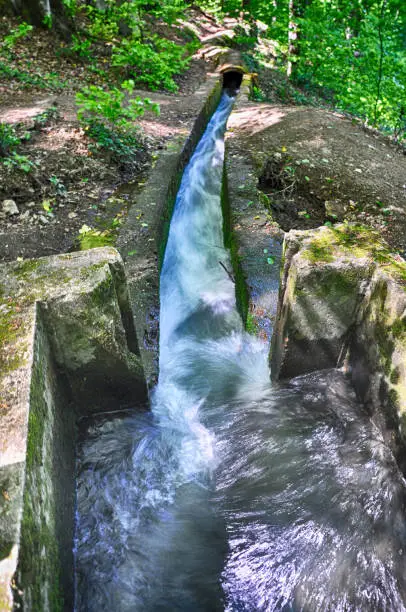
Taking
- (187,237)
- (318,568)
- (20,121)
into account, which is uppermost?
(20,121)

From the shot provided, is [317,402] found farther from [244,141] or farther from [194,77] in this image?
[194,77]

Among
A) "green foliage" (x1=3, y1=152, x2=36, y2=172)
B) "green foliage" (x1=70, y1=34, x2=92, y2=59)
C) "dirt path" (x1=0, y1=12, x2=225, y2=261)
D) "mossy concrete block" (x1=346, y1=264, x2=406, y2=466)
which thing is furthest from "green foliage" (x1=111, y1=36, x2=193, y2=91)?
"mossy concrete block" (x1=346, y1=264, x2=406, y2=466)

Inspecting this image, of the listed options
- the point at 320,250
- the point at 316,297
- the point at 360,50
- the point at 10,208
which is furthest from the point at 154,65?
the point at 316,297

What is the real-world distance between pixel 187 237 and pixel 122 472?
13.4 ft

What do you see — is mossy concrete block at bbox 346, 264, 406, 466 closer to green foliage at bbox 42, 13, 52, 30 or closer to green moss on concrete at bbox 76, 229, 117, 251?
green moss on concrete at bbox 76, 229, 117, 251

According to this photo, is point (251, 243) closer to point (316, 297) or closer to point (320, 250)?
point (320, 250)

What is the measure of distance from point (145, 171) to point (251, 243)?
2721 millimetres

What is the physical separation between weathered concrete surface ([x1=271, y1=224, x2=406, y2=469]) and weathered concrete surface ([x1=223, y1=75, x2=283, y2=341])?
2.22ft

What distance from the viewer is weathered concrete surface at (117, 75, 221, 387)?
3822mm

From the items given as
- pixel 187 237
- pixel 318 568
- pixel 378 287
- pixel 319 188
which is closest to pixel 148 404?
pixel 318 568

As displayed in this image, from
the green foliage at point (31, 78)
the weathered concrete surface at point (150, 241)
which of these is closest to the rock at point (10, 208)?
the weathered concrete surface at point (150, 241)

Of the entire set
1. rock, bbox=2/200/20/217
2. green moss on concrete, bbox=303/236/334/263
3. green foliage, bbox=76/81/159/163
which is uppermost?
green foliage, bbox=76/81/159/163

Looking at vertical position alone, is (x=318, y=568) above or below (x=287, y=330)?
below

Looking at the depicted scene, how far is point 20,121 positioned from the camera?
21.3 feet
